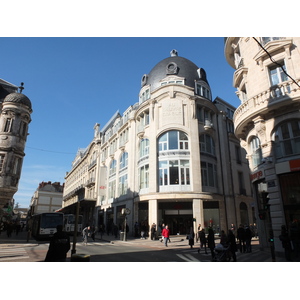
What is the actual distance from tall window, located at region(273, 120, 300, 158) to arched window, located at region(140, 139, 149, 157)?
15.5 metres

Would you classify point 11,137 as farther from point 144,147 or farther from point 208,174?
point 208,174

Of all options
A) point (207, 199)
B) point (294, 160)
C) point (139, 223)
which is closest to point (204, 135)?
point (207, 199)

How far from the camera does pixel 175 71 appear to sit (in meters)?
28.3

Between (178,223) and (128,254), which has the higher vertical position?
(178,223)

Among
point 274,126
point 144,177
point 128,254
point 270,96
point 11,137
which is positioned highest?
point 11,137

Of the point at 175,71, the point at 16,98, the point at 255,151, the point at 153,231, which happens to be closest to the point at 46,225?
the point at 153,231

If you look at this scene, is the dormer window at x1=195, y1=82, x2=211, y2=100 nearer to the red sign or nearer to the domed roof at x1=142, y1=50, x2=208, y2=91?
the domed roof at x1=142, y1=50, x2=208, y2=91

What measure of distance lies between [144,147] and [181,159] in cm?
514

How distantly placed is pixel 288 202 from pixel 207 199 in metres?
12.2

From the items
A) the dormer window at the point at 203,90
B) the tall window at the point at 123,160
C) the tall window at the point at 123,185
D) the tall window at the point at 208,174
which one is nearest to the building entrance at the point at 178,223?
the tall window at the point at 208,174

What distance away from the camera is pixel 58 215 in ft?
74.9

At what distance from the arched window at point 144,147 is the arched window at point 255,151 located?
1302cm

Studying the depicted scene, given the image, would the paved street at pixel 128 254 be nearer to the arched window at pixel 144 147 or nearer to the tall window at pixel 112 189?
the arched window at pixel 144 147

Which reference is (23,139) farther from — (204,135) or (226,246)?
(226,246)
